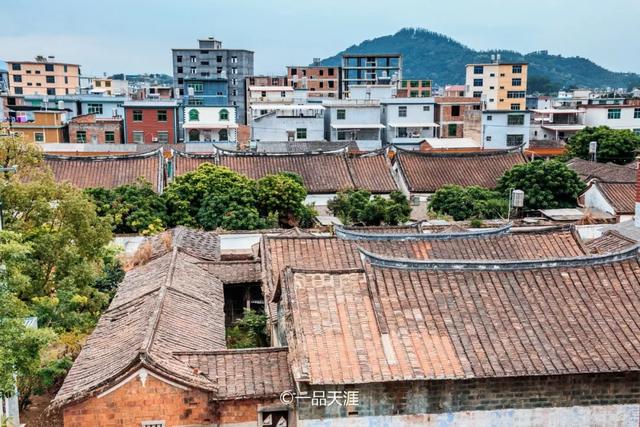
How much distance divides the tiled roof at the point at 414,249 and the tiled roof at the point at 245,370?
14.7ft

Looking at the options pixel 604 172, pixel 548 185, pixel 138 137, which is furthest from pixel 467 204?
pixel 138 137

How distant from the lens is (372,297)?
13648 millimetres

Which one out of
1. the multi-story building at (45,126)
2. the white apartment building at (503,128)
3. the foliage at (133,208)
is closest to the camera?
the foliage at (133,208)

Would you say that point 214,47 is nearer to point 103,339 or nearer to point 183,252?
point 183,252

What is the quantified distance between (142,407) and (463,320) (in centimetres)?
628

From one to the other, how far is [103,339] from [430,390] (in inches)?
314

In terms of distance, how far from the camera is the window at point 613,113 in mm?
60834

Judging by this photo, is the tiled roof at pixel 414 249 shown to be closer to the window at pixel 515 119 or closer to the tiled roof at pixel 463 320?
the tiled roof at pixel 463 320

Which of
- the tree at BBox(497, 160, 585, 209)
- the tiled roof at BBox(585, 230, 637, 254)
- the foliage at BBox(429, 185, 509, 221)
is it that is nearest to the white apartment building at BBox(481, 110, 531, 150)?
the tree at BBox(497, 160, 585, 209)

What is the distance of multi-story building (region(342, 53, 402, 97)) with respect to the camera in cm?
8769

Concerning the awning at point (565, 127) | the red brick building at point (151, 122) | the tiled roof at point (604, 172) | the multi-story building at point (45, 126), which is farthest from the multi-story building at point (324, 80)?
the tiled roof at point (604, 172)

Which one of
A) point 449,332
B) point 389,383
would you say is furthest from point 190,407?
point 449,332

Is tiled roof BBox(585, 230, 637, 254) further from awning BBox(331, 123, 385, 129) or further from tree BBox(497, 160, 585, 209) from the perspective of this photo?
awning BBox(331, 123, 385, 129)

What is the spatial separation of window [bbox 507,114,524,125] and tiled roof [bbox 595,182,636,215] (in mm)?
23120
